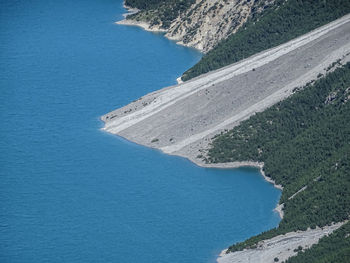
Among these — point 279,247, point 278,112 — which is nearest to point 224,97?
point 278,112

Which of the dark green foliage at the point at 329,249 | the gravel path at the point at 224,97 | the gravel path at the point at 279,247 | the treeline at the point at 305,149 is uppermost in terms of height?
the gravel path at the point at 224,97

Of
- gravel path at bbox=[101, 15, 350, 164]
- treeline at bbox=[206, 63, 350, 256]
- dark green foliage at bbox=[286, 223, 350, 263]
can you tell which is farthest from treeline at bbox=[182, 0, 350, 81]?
dark green foliage at bbox=[286, 223, 350, 263]

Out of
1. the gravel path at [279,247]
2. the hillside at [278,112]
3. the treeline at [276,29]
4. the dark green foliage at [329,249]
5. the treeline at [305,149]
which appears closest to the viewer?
the dark green foliage at [329,249]

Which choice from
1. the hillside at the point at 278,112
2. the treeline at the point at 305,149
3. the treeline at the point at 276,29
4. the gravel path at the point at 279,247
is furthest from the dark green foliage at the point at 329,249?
the treeline at the point at 276,29

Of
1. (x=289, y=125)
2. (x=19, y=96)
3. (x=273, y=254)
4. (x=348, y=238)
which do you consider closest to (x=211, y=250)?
(x=273, y=254)

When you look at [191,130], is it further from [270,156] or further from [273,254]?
[273,254]

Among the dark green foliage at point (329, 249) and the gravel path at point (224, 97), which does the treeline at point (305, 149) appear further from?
the dark green foliage at point (329, 249)
